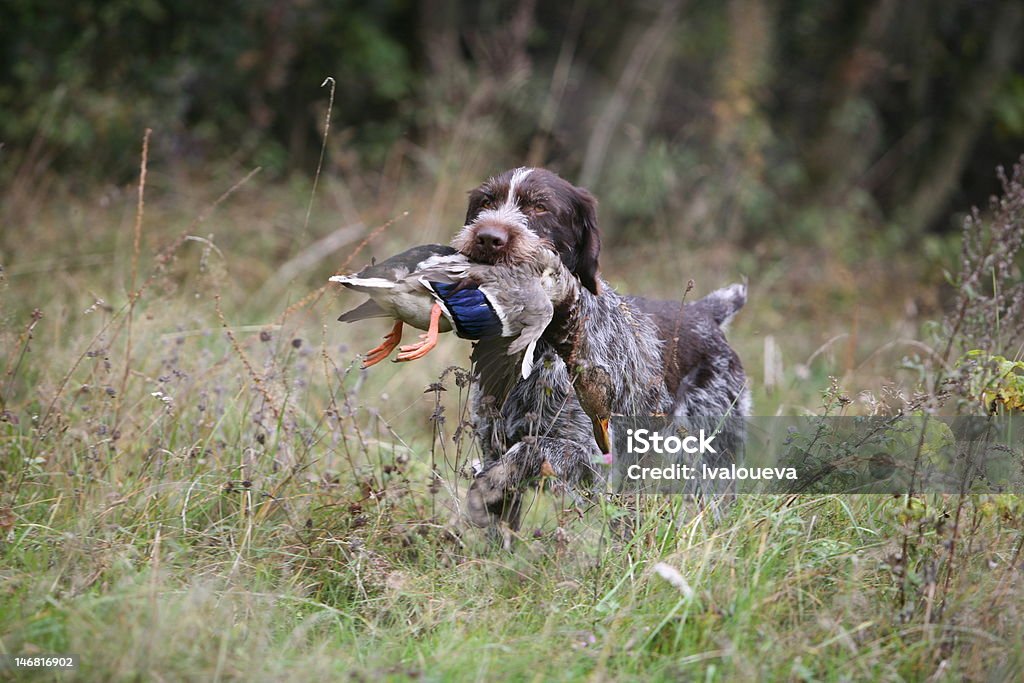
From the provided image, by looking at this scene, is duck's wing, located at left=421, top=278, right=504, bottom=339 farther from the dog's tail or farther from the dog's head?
the dog's tail

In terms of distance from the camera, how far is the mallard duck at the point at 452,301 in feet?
9.61

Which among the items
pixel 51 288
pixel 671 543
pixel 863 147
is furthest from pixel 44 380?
pixel 863 147

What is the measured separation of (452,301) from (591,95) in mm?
7486

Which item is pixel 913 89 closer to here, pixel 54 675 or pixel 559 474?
pixel 559 474

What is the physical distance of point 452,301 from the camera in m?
2.93

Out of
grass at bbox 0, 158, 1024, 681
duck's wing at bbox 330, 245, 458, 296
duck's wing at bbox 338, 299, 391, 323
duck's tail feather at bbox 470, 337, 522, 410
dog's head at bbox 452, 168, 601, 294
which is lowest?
grass at bbox 0, 158, 1024, 681

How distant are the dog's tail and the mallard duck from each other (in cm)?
171

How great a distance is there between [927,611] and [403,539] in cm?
154

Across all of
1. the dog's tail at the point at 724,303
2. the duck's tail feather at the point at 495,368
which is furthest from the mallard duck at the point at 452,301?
the dog's tail at the point at 724,303

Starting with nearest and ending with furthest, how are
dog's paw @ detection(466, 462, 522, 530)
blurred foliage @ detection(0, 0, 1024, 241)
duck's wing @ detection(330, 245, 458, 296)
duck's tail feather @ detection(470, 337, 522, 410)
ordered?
duck's wing @ detection(330, 245, 458, 296) → dog's paw @ detection(466, 462, 522, 530) → duck's tail feather @ detection(470, 337, 522, 410) → blurred foliage @ detection(0, 0, 1024, 241)

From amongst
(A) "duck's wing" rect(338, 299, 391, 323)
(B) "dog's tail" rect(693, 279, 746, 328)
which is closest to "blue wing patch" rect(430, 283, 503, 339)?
(A) "duck's wing" rect(338, 299, 391, 323)

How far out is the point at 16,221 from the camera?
607 centimetres

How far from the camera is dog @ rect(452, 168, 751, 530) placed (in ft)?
11.4

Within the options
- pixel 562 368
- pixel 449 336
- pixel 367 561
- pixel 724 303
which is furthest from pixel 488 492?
pixel 449 336
